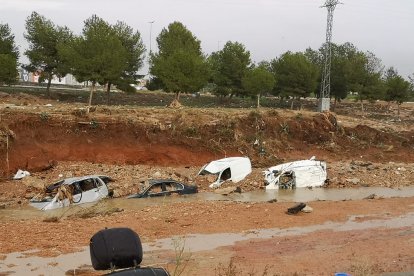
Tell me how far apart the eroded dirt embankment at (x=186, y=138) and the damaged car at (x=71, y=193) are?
6.73 meters

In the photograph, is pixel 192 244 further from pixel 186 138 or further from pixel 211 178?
pixel 186 138

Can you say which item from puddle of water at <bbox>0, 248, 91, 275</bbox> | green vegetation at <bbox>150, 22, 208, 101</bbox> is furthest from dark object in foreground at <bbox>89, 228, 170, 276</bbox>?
green vegetation at <bbox>150, 22, 208, 101</bbox>

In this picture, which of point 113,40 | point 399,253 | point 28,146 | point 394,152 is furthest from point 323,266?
point 113,40

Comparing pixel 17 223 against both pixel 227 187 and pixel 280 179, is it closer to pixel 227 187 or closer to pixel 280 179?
pixel 227 187

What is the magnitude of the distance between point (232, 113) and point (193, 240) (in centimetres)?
2455

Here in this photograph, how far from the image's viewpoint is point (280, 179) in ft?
84.8

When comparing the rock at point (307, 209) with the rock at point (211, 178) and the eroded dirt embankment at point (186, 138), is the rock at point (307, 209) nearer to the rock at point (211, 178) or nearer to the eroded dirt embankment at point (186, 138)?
the rock at point (211, 178)

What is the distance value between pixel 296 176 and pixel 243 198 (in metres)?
4.01

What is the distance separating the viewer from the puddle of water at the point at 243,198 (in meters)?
18.5

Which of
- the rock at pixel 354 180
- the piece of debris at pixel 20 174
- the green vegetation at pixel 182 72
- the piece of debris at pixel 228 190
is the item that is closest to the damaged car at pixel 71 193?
the piece of debris at pixel 20 174

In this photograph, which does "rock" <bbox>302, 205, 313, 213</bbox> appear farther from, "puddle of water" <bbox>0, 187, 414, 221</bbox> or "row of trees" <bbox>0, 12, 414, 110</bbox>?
"row of trees" <bbox>0, 12, 414, 110</bbox>

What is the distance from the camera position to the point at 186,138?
32.7 meters

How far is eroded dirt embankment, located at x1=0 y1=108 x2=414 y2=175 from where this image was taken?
93.3 feet

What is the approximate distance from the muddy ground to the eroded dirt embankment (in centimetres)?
8
